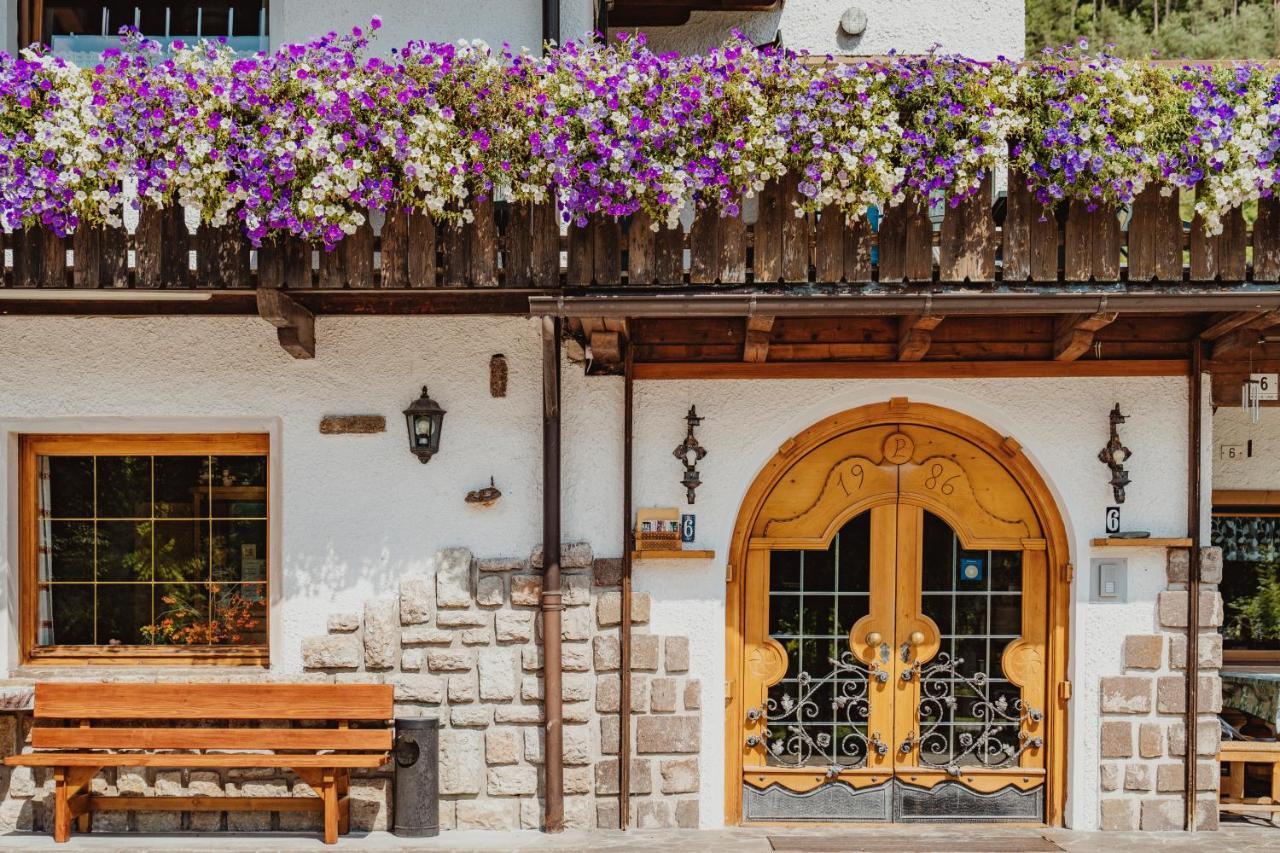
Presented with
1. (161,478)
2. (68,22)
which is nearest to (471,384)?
(161,478)

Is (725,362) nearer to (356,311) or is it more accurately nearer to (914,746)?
(356,311)

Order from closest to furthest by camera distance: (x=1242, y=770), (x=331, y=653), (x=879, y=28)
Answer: (x=331, y=653) → (x=1242, y=770) → (x=879, y=28)

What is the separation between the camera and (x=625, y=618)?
6422 millimetres

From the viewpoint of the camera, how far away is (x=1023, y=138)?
5578 mm

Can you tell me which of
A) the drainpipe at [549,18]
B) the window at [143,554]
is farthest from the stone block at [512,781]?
the drainpipe at [549,18]

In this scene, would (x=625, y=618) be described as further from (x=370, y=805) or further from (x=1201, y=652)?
(x=1201, y=652)

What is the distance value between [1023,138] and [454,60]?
2.70 m

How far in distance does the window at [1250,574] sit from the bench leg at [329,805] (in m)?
5.80

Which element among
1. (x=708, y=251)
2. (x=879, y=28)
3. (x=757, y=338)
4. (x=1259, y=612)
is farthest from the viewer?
(x=879, y=28)

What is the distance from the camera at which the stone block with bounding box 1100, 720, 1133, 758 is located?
21.2 feet

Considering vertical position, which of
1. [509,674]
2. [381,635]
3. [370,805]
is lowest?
[370,805]

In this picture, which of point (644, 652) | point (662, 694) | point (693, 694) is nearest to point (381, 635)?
point (644, 652)

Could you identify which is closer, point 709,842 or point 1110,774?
point 709,842

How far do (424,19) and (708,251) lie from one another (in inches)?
90.1
